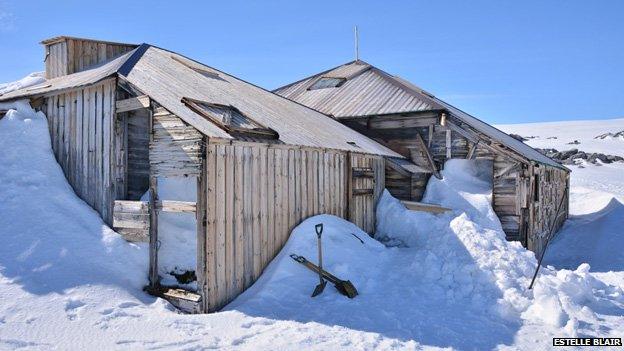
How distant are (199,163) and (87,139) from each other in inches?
141

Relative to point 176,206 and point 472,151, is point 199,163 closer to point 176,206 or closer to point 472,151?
point 176,206

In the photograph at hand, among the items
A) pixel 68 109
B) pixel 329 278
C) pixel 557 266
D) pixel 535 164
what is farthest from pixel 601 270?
pixel 68 109

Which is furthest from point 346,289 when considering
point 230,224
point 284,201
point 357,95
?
point 357,95

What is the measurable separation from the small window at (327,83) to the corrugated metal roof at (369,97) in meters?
0.32

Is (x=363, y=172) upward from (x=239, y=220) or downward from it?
upward

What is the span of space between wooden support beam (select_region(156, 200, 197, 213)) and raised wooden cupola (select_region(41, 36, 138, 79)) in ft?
22.3

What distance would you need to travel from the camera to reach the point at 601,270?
14.8 m

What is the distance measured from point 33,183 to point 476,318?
955 cm

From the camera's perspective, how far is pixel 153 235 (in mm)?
9742

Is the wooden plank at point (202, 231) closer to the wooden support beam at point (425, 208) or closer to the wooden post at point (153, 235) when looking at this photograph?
the wooden post at point (153, 235)

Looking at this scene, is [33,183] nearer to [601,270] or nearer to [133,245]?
[133,245]

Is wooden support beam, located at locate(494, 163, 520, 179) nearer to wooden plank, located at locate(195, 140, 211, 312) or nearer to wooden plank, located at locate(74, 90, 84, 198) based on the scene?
wooden plank, located at locate(195, 140, 211, 312)

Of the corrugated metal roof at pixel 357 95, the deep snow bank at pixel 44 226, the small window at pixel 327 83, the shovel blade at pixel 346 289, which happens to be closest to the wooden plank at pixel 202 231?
the deep snow bank at pixel 44 226

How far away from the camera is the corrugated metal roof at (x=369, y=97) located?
18.0 metres
